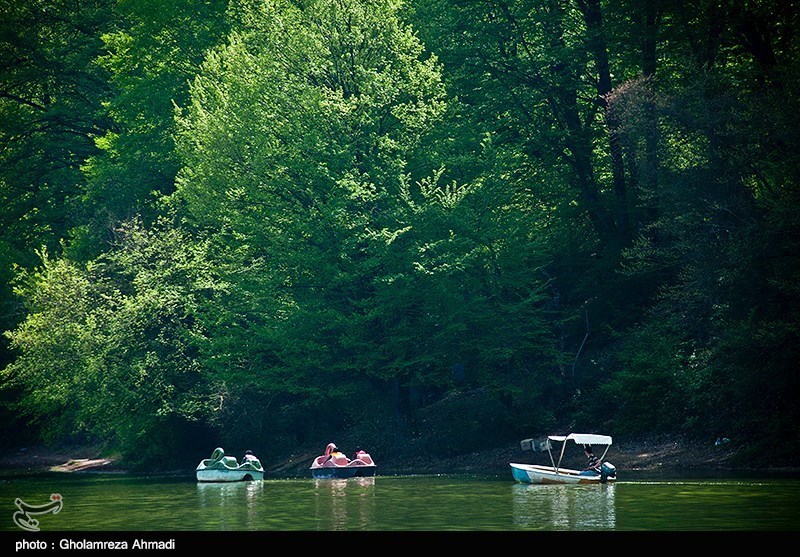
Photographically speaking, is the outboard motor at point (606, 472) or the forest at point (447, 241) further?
the forest at point (447, 241)

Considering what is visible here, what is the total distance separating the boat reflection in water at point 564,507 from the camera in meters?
26.4

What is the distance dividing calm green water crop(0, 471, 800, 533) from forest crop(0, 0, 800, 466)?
8.92m

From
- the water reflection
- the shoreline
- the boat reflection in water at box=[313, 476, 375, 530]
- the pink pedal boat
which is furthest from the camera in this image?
the pink pedal boat

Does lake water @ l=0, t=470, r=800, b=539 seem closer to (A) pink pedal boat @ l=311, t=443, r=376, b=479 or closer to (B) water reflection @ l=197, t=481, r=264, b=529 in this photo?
(B) water reflection @ l=197, t=481, r=264, b=529

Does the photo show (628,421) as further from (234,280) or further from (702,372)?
(234,280)

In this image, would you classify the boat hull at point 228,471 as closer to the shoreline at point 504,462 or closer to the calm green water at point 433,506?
the calm green water at point 433,506

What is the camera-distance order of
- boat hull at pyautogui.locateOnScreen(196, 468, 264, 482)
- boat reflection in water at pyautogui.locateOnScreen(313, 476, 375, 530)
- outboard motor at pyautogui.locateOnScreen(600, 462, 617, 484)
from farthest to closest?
boat hull at pyautogui.locateOnScreen(196, 468, 264, 482), outboard motor at pyautogui.locateOnScreen(600, 462, 617, 484), boat reflection in water at pyautogui.locateOnScreen(313, 476, 375, 530)

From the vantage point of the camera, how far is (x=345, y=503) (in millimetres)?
33469

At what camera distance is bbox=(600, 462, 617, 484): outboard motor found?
38750 millimetres

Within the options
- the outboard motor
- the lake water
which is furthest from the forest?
the lake water

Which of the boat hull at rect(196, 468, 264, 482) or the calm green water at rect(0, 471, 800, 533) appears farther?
the boat hull at rect(196, 468, 264, 482)

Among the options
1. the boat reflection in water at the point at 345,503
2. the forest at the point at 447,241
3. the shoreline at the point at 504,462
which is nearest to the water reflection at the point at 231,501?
the boat reflection in water at the point at 345,503

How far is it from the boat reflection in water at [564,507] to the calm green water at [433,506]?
28 mm

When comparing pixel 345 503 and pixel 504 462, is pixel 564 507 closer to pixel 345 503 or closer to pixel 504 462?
pixel 345 503
